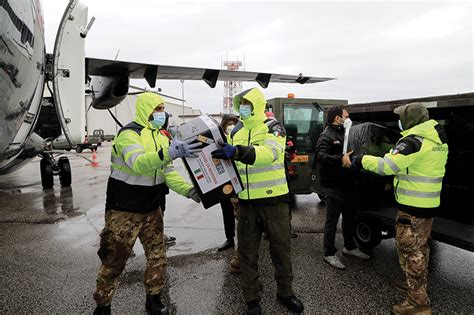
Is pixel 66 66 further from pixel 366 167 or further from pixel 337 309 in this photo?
pixel 337 309

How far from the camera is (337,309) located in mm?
2908

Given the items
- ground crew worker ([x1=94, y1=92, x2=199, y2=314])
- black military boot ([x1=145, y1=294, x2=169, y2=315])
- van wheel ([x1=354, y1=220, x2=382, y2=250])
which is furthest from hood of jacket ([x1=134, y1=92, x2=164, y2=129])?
van wheel ([x1=354, y1=220, x2=382, y2=250])

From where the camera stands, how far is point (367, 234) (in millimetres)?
4195

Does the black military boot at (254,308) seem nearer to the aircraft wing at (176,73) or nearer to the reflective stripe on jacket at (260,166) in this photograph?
the reflective stripe on jacket at (260,166)

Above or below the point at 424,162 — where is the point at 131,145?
above

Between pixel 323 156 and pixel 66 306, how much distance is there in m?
3.14

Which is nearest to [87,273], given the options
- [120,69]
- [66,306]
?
[66,306]

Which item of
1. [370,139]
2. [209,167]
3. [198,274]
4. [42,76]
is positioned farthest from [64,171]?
[370,139]

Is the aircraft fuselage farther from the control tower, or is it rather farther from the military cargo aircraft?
the control tower

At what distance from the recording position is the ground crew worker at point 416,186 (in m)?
2.72

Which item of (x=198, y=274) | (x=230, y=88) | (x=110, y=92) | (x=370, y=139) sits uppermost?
(x=230, y=88)

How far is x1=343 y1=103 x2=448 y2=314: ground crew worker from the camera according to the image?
2721 mm

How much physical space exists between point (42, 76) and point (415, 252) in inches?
182

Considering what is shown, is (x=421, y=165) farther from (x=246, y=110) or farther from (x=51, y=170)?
(x=51, y=170)
